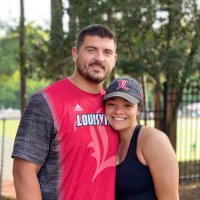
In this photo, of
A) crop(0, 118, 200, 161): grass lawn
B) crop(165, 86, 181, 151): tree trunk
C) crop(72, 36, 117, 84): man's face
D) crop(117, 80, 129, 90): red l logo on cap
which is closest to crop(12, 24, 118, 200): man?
crop(72, 36, 117, 84): man's face

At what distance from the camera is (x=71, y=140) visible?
95.5 inches

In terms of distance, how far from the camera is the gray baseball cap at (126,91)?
262 centimetres

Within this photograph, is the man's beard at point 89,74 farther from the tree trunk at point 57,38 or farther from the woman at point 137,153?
the tree trunk at point 57,38

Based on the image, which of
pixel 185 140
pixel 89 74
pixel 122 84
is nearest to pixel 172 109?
pixel 185 140

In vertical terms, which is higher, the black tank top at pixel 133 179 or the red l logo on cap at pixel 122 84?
the red l logo on cap at pixel 122 84

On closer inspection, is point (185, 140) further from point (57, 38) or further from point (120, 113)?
point (120, 113)

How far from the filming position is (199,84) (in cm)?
866

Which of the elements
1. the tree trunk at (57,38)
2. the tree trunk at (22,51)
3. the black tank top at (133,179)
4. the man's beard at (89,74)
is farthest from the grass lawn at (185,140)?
the black tank top at (133,179)

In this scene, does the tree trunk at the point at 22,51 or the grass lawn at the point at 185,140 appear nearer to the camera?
the tree trunk at the point at 22,51

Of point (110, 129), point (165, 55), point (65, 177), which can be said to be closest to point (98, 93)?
point (110, 129)

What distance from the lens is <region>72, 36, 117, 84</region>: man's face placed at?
2621mm

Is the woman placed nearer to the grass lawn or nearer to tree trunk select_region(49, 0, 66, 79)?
the grass lawn

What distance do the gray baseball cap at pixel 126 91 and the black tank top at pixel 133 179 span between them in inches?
10.0

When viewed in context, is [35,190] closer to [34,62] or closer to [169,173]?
[169,173]
